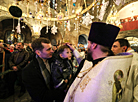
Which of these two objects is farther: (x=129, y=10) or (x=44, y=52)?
(x=129, y=10)

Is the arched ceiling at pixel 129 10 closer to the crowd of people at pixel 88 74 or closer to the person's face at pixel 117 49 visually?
the person's face at pixel 117 49

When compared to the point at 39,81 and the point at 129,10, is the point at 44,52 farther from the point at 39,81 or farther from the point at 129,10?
the point at 129,10

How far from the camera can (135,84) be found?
1147 millimetres

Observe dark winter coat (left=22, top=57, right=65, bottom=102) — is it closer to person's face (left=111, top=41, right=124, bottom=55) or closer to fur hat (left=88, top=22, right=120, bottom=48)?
fur hat (left=88, top=22, right=120, bottom=48)

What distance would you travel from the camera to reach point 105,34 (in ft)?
3.02

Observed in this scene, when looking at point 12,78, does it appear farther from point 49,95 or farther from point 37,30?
point 37,30

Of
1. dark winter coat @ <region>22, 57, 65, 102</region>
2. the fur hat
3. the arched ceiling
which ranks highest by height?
the arched ceiling

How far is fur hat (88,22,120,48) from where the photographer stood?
2.95 feet

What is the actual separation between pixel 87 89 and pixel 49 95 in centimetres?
79

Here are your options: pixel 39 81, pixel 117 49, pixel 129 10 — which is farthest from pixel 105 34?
pixel 129 10

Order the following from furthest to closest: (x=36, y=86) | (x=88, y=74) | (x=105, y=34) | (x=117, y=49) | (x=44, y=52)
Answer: (x=117, y=49)
(x=44, y=52)
(x=36, y=86)
(x=105, y=34)
(x=88, y=74)

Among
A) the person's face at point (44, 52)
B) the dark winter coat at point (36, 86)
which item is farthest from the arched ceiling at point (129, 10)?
the dark winter coat at point (36, 86)

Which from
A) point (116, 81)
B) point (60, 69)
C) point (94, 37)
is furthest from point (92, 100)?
point (60, 69)

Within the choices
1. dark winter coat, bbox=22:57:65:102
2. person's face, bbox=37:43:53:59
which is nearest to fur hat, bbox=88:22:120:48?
person's face, bbox=37:43:53:59
